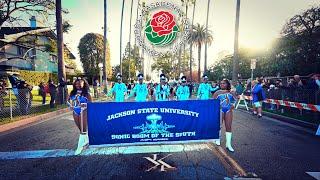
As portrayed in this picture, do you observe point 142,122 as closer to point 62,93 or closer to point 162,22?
point 162,22

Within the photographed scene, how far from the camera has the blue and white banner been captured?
7.22 metres

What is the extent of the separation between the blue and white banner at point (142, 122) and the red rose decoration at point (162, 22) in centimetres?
1413

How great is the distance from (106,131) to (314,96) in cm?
995

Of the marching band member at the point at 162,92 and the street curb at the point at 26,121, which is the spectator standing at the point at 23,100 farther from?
the marching band member at the point at 162,92

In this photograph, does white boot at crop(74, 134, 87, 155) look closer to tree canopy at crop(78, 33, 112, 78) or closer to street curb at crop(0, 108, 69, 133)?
street curb at crop(0, 108, 69, 133)

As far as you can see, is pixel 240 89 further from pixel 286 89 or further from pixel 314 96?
pixel 314 96

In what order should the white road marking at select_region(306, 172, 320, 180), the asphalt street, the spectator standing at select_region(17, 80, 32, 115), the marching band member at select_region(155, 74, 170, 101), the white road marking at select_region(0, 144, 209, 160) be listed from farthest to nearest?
1. the marching band member at select_region(155, 74, 170, 101)
2. the spectator standing at select_region(17, 80, 32, 115)
3. the white road marking at select_region(0, 144, 209, 160)
4. the asphalt street
5. the white road marking at select_region(306, 172, 320, 180)

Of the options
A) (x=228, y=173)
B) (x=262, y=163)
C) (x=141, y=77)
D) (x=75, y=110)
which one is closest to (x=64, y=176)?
(x=75, y=110)

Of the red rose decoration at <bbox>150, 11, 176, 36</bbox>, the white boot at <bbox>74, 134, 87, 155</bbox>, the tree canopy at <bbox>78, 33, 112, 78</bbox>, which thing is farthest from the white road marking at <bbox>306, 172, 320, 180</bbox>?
the tree canopy at <bbox>78, 33, 112, 78</bbox>

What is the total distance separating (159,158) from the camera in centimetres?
704

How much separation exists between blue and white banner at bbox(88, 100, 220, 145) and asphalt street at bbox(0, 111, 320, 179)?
0.42 meters

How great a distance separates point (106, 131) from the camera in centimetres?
722

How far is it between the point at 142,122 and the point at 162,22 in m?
14.8

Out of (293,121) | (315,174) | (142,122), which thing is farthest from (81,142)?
(293,121)
